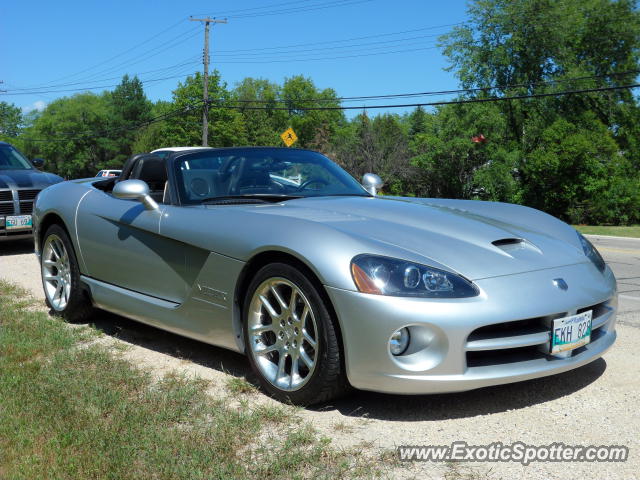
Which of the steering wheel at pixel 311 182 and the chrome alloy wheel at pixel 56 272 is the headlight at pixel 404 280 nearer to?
the steering wheel at pixel 311 182

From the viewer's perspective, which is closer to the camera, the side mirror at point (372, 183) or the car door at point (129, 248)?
the car door at point (129, 248)

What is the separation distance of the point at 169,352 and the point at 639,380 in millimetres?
2962

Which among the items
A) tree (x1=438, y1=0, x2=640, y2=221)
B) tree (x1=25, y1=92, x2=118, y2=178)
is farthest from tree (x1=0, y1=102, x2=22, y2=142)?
tree (x1=438, y1=0, x2=640, y2=221)

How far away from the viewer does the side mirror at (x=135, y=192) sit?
13.8 feet

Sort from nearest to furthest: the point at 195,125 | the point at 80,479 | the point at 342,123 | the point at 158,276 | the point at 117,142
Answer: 1. the point at 80,479
2. the point at 158,276
3. the point at 195,125
4. the point at 117,142
5. the point at 342,123

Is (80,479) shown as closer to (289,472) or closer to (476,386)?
(289,472)

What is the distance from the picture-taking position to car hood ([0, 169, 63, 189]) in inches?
391

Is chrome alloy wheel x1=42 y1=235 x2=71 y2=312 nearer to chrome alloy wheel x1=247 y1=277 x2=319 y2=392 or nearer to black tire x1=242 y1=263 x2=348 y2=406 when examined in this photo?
chrome alloy wheel x1=247 y1=277 x2=319 y2=392

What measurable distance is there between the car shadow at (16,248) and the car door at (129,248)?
18.9ft

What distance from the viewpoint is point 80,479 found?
2.54m

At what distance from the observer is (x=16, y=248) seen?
10.8 metres

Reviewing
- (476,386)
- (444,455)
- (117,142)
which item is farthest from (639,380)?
(117,142)

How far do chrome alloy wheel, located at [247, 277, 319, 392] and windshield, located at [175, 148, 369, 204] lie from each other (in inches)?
37.9

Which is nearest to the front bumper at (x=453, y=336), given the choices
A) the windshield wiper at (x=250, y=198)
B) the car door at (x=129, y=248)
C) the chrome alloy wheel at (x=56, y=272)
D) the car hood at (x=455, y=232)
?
the car hood at (x=455, y=232)
